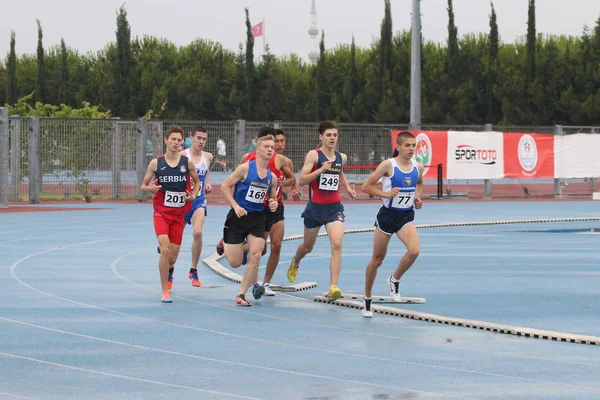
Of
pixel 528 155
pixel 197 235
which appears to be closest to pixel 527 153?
pixel 528 155

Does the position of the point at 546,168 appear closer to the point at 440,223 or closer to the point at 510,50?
the point at 440,223

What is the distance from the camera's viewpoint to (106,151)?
1380 inches

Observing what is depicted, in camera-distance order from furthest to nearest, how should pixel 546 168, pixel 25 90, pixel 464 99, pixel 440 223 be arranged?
pixel 25 90 < pixel 464 99 < pixel 546 168 < pixel 440 223

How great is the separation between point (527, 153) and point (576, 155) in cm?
190

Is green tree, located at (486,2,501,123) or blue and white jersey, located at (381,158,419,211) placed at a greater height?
green tree, located at (486,2,501,123)

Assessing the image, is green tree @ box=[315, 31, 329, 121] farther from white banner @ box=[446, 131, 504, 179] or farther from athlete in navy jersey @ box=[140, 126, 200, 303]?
athlete in navy jersey @ box=[140, 126, 200, 303]

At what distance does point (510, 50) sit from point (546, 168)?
110 ft

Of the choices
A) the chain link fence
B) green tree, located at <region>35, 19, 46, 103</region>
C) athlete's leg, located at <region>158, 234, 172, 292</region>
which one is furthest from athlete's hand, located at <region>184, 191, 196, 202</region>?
green tree, located at <region>35, 19, 46, 103</region>

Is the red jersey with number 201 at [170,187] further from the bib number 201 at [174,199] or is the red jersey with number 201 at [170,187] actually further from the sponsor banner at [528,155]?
the sponsor banner at [528,155]

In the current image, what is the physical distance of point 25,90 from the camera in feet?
243

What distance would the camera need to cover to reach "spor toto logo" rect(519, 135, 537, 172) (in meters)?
37.9

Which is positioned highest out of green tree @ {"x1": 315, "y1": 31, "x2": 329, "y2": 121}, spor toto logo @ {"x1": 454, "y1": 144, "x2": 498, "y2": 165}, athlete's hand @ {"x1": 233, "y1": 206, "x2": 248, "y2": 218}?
green tree @ {"x1": 315, "y1": 31, "x2": 329, "y2": 121}

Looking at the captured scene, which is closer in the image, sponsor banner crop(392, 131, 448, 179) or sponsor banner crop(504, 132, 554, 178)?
sponsor banner crop(392, 131, 448, 179)

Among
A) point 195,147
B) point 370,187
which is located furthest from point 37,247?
→ point 370,187
